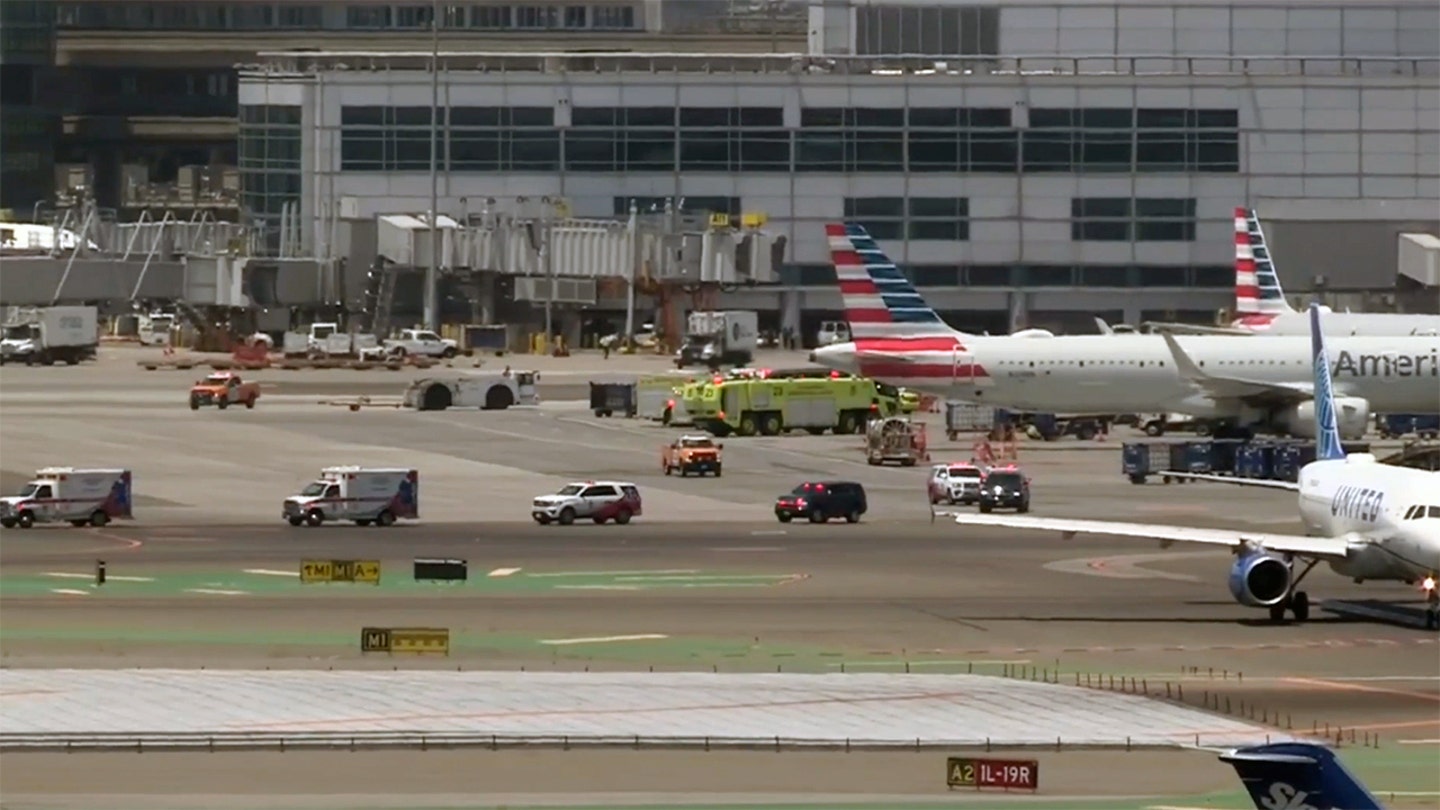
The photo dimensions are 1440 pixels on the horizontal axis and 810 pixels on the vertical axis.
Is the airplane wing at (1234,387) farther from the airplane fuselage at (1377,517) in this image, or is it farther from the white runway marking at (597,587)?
the white runway marking at (597,587)

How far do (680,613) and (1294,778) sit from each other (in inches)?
1270

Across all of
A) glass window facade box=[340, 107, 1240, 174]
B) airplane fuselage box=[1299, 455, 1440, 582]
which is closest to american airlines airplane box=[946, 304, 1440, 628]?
airplane fuselage box=[1299, 455, 1440, 582]

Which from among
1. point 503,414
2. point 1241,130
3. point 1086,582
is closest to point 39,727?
point 1086,582

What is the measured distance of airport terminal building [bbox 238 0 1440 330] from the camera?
498 ft

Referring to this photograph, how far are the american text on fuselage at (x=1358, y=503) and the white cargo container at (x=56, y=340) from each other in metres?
99.7

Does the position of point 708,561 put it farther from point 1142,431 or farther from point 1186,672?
point 1142,431

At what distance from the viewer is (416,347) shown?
146125 mm

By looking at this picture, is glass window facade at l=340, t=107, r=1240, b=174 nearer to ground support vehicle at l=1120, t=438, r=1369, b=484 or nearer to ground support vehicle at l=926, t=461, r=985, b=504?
ground support vehicle at l=1120, t=438, r=1369, b=484

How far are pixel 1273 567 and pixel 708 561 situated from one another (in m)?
15.0

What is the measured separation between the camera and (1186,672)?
4706 cm

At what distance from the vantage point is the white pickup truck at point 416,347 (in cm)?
14512

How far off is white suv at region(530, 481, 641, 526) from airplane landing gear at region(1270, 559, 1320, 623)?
79.0ft

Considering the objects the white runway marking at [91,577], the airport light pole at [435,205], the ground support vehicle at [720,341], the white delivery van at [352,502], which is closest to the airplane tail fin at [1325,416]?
the white runway marking at [91,577]

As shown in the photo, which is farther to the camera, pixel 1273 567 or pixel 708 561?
pixel 708 561
